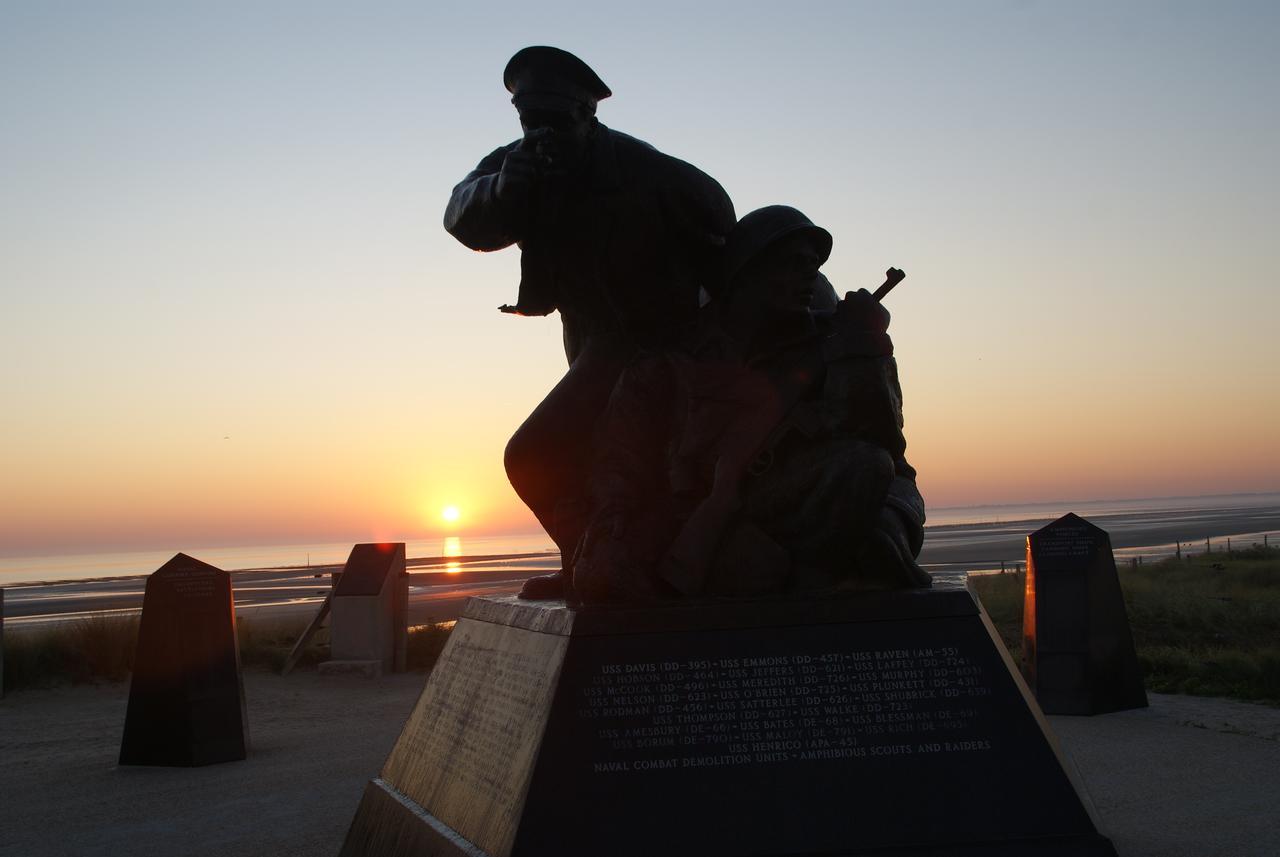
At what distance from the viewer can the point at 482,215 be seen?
15.0 feet

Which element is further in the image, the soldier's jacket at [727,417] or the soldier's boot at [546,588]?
the soldier's boot at [546,588]

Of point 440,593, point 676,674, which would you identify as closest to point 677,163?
point 676,674

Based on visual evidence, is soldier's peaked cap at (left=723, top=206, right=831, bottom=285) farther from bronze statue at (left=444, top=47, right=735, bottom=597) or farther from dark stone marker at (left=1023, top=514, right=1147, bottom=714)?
dark stone marker at (left=1023, top=514, right=1147, bottom=714)

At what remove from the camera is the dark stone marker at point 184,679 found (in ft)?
27.2

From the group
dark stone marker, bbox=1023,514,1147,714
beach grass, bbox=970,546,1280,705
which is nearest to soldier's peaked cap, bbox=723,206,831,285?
dark stone marker, bbox=1023,514,1147,714

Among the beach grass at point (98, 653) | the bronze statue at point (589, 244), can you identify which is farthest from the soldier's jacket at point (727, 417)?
the beach grass at point (98, 653)

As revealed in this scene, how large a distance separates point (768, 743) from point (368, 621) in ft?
33.1

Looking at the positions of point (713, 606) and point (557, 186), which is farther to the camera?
point (557, 186)

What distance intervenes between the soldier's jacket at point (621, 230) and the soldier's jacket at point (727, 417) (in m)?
0.33

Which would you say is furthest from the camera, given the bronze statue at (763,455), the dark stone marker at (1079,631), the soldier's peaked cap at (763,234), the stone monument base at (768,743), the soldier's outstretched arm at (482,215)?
the dark stone marker at (1079,631)

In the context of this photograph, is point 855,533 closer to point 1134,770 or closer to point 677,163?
point 677,163

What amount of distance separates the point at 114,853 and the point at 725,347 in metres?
4.09

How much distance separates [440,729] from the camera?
4.54 metres

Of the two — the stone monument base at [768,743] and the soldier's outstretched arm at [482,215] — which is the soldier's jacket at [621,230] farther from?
the stone monument base at [768,743]
